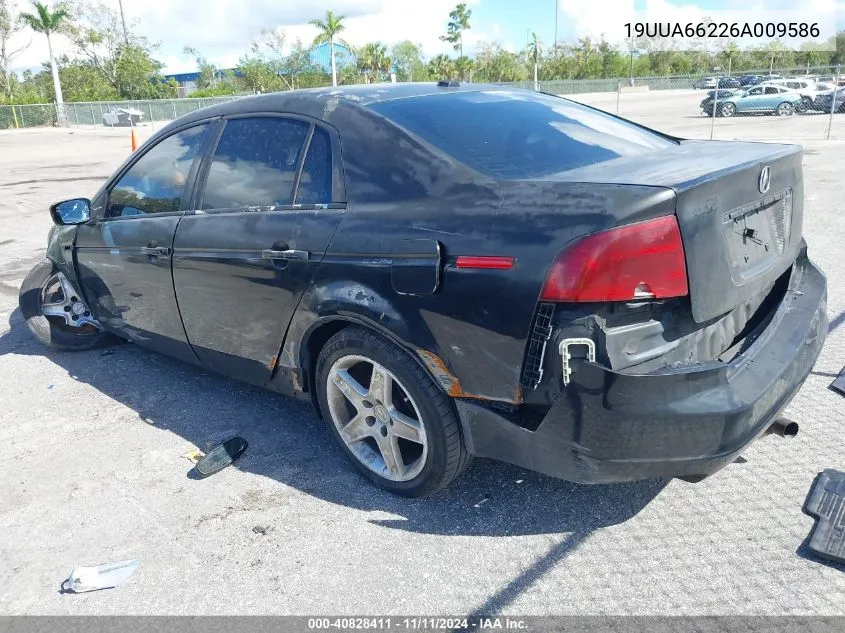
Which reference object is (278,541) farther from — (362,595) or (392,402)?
(392,402)

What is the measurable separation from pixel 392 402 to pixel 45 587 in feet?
4.91

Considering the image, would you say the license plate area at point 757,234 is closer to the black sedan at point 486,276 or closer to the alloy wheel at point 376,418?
the black sedan at point 486,276

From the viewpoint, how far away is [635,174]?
2.46 m

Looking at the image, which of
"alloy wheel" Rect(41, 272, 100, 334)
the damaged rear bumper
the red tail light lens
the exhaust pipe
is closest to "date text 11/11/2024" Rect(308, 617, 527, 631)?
the damaged rear bumper

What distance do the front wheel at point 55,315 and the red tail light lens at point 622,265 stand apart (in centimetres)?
402

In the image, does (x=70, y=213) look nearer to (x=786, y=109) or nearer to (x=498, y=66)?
(x=786, y=109)

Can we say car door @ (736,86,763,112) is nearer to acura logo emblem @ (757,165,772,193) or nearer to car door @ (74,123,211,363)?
acura logo emblem @ (757,165,772,193)

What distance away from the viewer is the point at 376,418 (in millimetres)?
2932

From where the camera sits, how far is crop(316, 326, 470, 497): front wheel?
8.65 feet

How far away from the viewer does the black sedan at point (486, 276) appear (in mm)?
2174

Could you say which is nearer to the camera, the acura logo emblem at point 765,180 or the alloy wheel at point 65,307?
the acura logo emblem at point 765,180

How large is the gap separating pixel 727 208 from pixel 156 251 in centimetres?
288

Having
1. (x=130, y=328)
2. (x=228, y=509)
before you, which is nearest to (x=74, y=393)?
(x=130, y=328)


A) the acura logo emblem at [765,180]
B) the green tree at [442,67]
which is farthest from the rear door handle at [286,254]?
the green tree at [442,67]
